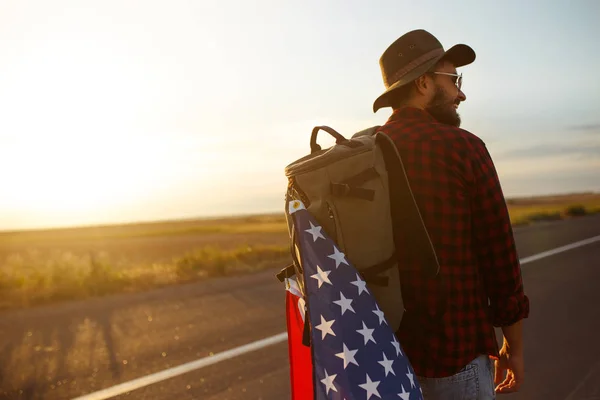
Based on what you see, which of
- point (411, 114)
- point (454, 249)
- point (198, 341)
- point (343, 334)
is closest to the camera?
point (343, 334)


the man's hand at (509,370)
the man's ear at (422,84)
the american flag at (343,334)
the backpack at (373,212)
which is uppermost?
the man's ear at (422,84)

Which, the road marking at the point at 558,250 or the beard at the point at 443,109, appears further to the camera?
the road marking at the point at 558,250

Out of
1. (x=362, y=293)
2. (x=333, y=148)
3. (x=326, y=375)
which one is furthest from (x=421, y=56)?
(x=326, y=375)

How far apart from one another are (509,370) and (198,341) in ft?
14.9

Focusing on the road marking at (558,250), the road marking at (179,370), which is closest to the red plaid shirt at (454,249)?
the road marking at (179,370)

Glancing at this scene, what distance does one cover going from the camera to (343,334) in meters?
1.82

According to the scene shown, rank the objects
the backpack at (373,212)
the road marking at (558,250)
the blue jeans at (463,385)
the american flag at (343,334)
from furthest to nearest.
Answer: the road marking at (558,250), the blue jeans at (463,385), the backpack at (373,212), the american flag at (343,334)

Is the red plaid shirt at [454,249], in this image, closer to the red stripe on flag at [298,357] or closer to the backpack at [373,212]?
the backpack at [373,212]

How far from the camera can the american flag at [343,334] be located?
1779mm

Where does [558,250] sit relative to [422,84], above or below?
below

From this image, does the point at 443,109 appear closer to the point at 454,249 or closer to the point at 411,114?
the point at 411,114

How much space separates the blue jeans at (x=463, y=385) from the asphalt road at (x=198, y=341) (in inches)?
114

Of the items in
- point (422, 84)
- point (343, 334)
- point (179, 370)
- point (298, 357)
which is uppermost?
point (422, 84)

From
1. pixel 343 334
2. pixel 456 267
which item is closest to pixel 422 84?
pixel 456 267
